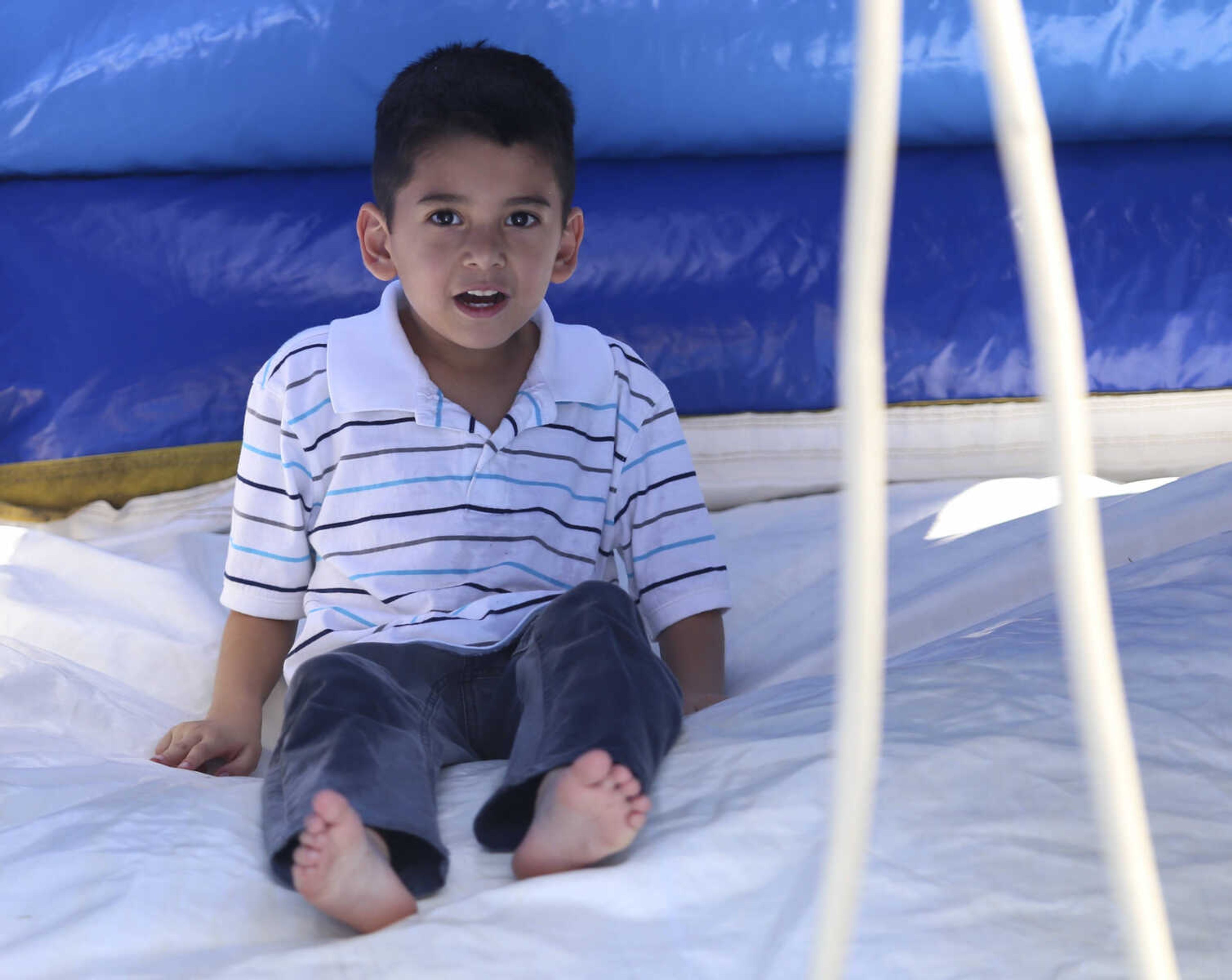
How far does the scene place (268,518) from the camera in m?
0.90

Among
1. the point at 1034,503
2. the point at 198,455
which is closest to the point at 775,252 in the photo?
the point at 1034,503

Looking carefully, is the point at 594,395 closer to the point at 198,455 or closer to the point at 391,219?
the point at 391,219

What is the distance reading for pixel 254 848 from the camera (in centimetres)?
60

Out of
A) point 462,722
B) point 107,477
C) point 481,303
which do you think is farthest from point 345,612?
point 107,477

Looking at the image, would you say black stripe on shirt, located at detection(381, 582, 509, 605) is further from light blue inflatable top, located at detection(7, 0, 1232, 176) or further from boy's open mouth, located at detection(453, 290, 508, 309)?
light blue inflatable top, located at detection(7, 0, 1232, 176)

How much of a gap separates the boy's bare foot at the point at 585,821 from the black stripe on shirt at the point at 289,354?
18.3 inches

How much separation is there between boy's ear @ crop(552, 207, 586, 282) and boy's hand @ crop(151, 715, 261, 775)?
399 millimetres

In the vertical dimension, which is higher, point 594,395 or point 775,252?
point 775,252

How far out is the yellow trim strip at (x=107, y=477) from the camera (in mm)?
1236

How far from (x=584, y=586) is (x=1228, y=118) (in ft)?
3.42

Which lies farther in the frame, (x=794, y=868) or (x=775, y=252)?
(x=775, y=252)

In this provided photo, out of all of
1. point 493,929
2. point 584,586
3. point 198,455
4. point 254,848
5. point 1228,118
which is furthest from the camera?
point 1228,118

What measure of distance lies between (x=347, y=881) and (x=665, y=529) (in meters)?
0.47

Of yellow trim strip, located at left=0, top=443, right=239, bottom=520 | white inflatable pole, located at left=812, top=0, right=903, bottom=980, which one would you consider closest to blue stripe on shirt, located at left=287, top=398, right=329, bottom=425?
yellow trim strip, located at left=0, top=443, right=239, bottom=520
